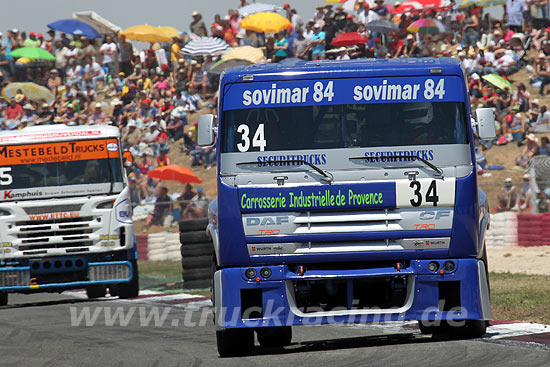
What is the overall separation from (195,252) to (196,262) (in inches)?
Result: 10.1

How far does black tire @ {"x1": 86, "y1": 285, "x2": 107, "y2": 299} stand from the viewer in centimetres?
1962

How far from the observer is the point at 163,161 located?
3098cm

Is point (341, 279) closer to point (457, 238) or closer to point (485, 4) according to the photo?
point (457, 238)

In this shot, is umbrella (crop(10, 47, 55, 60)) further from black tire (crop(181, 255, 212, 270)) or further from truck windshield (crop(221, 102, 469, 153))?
truck windshield (crop(221, 102, 469, 153))

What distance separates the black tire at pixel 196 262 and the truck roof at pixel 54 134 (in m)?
2.58

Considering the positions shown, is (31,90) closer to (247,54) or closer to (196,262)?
(247,54)

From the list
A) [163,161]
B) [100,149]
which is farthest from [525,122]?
[100,149]

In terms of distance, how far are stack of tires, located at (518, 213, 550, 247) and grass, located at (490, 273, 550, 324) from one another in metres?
3.66

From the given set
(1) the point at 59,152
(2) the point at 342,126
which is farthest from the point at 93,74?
(2) the point at 342,126

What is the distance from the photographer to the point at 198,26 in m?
35.7

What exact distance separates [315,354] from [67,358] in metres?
2.59

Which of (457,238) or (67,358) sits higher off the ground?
(457,238)

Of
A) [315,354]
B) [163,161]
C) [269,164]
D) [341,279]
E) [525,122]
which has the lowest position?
[163,161]

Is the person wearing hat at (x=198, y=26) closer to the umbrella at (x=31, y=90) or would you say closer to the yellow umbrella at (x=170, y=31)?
the yellow umbrella at (x=170, y=31)
